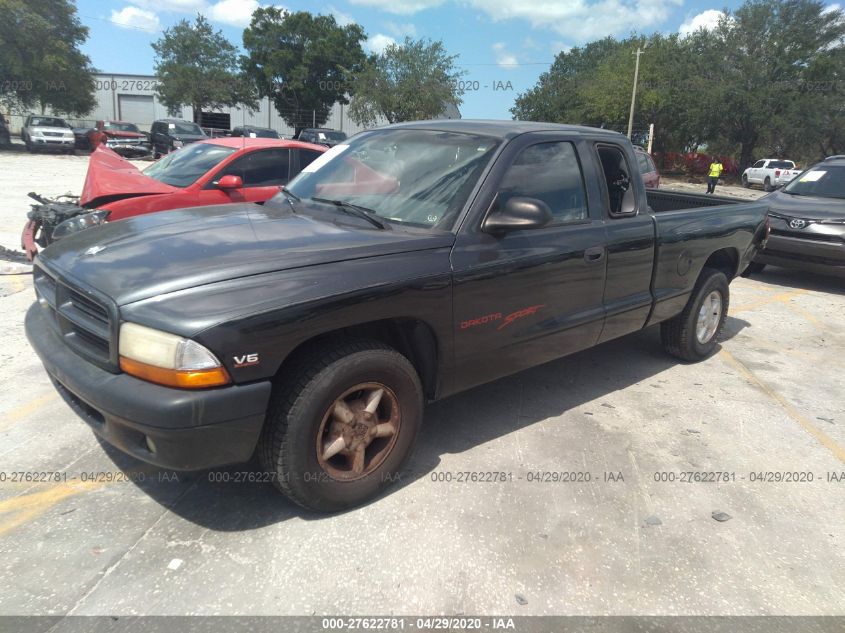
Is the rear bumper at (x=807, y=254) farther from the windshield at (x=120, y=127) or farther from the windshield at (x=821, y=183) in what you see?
the windshield at (x=120, y=127)

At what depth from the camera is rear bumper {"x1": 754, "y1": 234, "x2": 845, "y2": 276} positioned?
804 cm

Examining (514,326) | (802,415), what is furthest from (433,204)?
(802,415)

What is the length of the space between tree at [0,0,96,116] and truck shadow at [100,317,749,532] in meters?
36.6

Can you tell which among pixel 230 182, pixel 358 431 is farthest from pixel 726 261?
pixel 230 182

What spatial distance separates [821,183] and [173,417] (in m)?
9.99

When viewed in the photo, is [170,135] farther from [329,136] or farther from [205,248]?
[205,248]

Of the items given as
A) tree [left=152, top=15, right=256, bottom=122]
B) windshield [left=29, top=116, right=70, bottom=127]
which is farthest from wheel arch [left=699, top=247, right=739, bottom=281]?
tree [left=152, top=15, right=256, bottom=122]

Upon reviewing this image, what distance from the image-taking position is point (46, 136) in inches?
1121

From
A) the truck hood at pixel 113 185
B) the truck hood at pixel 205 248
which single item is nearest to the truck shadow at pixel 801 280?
the truck hood at pixel 205 248

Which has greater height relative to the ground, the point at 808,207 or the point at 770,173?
the point at 770,173

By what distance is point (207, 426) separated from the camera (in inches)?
94.9

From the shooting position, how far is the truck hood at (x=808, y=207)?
27.0 ft

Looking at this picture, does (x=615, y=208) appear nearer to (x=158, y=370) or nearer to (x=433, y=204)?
(x=433, y=204)

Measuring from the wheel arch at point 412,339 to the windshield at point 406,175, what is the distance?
1.81 feet
